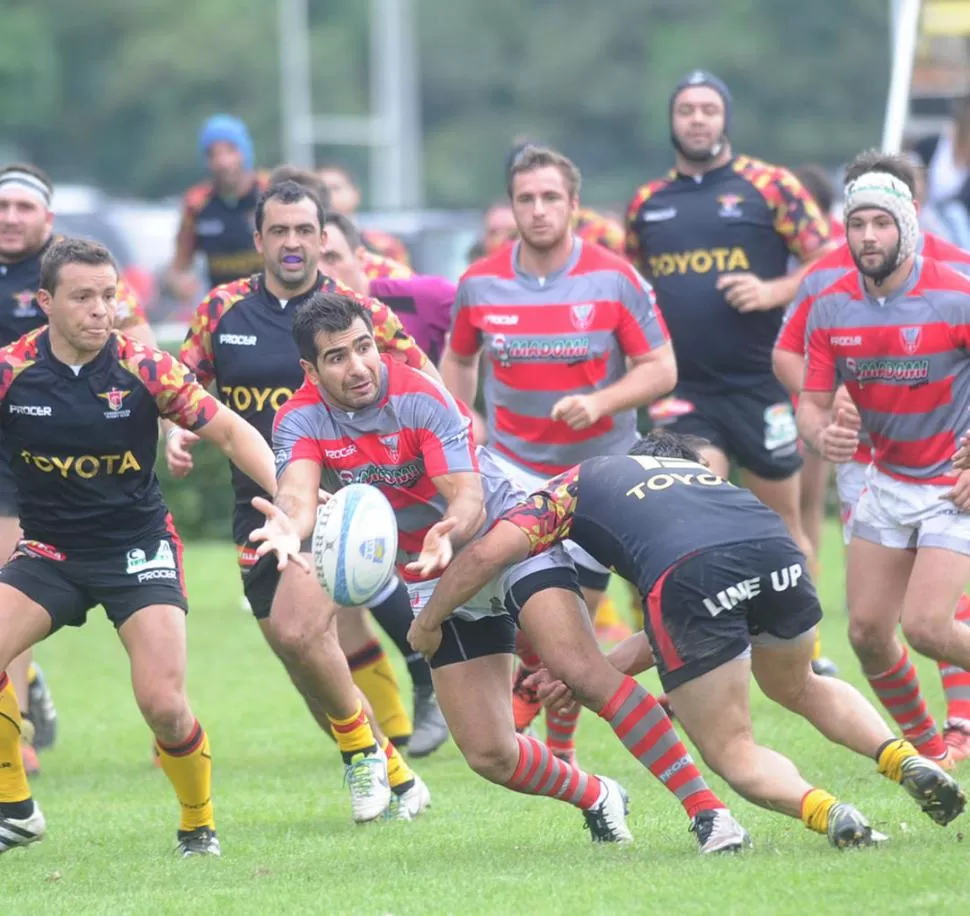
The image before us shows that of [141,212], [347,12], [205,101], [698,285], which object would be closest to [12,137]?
[205,101]

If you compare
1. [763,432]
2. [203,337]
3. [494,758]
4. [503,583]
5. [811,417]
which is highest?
[203,337]

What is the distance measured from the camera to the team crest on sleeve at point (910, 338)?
793cm

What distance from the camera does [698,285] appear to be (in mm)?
10289

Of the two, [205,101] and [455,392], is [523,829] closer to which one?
[455,392]

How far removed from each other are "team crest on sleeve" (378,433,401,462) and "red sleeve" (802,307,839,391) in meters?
1.96

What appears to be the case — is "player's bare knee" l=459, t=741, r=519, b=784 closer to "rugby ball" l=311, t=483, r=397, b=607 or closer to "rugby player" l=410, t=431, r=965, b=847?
"rugby player" l=410, t=431, r=965, b=847

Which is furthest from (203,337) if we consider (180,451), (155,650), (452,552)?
(452,552)

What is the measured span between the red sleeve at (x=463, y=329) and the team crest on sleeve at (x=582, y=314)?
475mm

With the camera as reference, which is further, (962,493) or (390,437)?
(962,493)

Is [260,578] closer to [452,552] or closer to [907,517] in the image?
[452,552]

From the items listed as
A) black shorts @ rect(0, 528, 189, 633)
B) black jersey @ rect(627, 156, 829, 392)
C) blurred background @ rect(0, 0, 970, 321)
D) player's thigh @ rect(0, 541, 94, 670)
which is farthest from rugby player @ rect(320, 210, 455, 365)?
blurred background @ rect(0, 0, 970, 321)

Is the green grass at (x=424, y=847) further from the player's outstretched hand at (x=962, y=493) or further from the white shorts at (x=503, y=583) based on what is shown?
the player's outstretched hand at (x=962, y=493)

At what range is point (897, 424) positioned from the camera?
Answer: 26.7 ft

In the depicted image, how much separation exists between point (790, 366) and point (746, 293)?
1.49m
